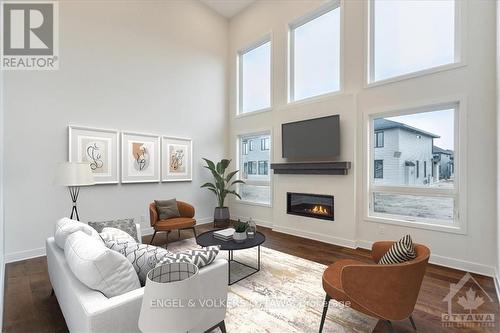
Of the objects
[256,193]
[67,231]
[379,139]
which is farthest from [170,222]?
[379,139]

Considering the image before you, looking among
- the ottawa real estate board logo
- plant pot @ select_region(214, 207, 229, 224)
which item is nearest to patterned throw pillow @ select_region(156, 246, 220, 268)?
plant pot @ select_region(214, 207, 229, 224)

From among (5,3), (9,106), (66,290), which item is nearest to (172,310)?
(66,290)

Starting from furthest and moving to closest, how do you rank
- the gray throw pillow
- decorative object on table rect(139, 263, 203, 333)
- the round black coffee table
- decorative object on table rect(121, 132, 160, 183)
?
decorative object on table rect(121, 132, 160, 183) < the gray throw pillow < the round black coffee table < decorative object on table rect(139, 263, 203, 333)

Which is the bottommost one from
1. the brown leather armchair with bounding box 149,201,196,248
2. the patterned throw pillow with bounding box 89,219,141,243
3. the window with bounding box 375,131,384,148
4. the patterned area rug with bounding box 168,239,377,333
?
the patterned area rug with bounding box 168,239,377,333

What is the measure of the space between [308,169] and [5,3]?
5607mm

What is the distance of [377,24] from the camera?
4160 millimetres

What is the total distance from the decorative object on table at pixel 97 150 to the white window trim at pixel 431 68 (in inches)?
186

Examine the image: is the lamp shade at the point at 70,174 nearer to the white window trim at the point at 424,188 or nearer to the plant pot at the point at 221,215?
the plant pot at the point at 221,215

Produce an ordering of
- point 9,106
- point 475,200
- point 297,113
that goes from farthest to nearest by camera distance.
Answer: point 297,113, point 9,106, point 475,200

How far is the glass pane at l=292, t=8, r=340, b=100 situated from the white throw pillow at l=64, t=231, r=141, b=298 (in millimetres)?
4499

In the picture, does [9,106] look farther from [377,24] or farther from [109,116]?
[377,24]

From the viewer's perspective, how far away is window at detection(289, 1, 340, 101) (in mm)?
4711

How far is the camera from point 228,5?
20.3 feet

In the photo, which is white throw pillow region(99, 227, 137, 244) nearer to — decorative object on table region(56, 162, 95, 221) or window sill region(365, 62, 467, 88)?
decorative object on table region(56, 162, 95, 221)
